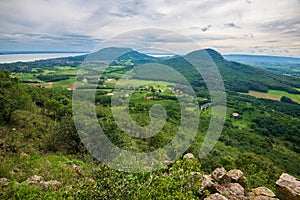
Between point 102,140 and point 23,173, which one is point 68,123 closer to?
point 102,140

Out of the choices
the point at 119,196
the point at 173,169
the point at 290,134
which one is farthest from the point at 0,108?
the point at 290,134

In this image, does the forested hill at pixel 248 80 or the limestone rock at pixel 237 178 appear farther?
the forested hill at pixel 248 80

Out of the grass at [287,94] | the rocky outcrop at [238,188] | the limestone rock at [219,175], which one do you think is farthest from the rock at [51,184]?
the grass at [287,94]

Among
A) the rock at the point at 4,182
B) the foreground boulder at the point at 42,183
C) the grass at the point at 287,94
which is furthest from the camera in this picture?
the grass at the point at 287,94

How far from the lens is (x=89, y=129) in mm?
17312

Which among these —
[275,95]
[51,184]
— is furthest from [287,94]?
[51,184]

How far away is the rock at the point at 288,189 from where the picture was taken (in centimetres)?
927

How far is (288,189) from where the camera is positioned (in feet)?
30.9

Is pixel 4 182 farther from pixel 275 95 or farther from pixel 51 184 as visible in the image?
pixel 275 95

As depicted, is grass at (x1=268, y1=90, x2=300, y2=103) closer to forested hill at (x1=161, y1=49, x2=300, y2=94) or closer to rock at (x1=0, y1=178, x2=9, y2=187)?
forested hill at (x1=161, y1=49, x2=300, y2=94)

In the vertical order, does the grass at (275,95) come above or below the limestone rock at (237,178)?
below

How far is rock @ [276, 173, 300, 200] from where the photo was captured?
9.27 m

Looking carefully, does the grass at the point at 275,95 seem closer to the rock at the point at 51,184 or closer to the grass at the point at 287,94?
the grass at the point at 287,94

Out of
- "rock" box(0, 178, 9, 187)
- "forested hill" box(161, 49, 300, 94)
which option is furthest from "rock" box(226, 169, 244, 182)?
"forested hill" box(161, 49, 300, 94)
